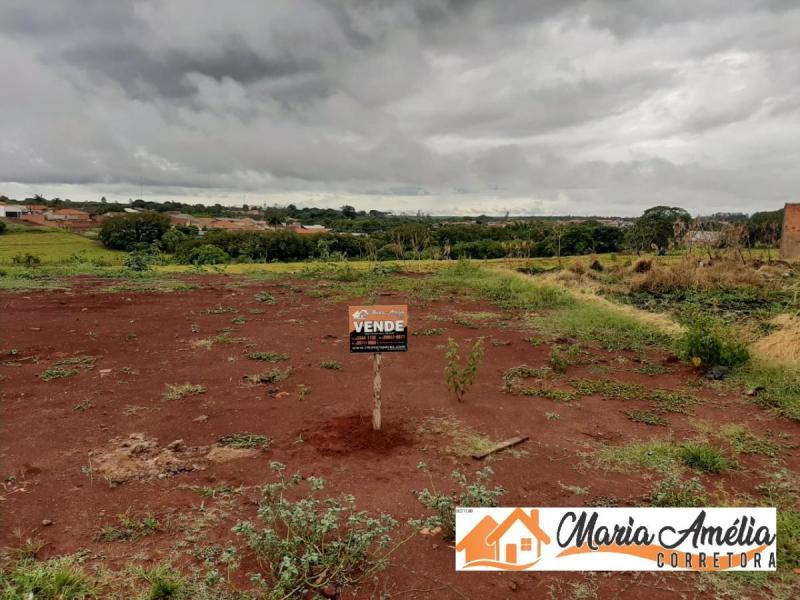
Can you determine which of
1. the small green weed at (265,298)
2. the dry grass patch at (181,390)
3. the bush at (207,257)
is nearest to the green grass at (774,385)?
the dry grass patch at (181,390)

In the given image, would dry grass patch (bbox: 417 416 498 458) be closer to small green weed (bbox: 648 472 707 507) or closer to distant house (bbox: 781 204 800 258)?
small green weed (bbox: 648 472 707 507)

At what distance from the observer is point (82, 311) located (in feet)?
34.0

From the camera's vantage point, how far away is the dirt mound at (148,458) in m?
3.66

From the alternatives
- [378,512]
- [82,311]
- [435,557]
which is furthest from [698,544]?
[82,311]

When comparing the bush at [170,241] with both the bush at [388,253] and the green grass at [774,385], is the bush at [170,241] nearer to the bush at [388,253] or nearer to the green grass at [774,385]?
the bush at [388,253]

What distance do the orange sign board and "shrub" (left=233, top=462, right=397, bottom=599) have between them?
1.40 meters

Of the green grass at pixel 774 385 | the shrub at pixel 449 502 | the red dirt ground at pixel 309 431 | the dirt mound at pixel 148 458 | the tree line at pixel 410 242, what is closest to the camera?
the red dirt ground at pixel 309 431

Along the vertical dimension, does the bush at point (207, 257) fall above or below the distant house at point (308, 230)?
below

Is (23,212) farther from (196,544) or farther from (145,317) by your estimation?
(196,544)

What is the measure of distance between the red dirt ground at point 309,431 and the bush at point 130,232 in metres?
34.7

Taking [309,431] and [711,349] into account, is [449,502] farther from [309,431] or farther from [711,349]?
[711,349]

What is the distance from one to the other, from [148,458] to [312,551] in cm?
207

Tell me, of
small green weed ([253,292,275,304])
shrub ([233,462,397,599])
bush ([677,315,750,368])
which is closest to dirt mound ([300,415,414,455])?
shrub ([233,462,397,599])

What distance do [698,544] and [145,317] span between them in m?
10.0
